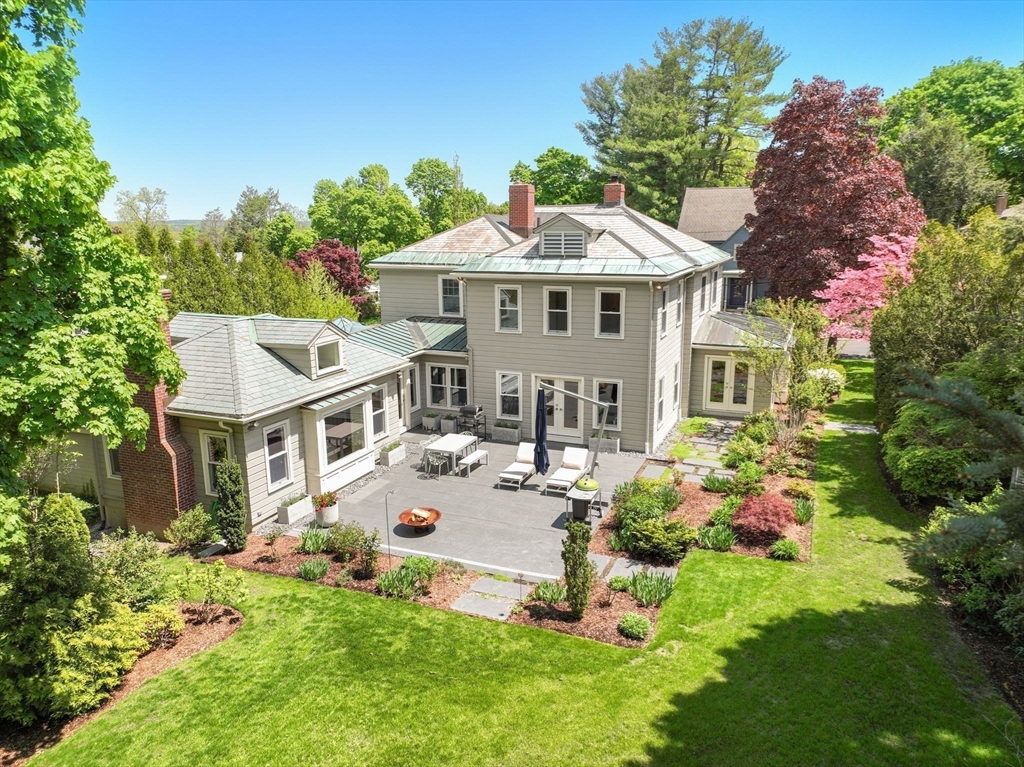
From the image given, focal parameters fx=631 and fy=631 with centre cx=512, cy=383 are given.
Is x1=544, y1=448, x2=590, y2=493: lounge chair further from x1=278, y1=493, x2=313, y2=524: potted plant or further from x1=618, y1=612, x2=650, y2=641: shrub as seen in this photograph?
x1=278, y1=493, x2=313, y2=524: potted plant

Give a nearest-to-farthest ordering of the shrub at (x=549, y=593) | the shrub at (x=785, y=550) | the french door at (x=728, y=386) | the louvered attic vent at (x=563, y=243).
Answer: the shrub at (x=549, y=593)
the shrub at (x=785, y=550)
the louvered attic vent at (x=563, y=243)
the french door at (x=728, y=386)

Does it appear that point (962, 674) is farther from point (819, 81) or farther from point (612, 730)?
point (819, 81)

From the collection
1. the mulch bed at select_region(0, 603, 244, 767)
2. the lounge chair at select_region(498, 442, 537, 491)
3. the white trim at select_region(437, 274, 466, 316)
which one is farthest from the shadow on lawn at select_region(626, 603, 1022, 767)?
the white trim at select_region(437, 274, 466, 316)

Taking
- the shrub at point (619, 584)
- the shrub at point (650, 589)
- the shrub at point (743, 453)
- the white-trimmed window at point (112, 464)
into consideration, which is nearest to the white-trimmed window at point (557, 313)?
the shrub at point (743, 453)

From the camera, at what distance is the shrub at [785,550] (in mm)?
14195

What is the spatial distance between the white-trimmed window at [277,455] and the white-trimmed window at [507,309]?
340 inches

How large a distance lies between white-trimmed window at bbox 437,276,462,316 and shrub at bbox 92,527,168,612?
16787 millimetres

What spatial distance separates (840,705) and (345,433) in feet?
47.3

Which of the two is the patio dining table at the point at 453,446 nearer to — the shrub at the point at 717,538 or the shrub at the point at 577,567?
the shrub at the point at 717,538

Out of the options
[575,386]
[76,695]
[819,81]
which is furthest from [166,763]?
[819,81]

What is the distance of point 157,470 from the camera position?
16.1 m

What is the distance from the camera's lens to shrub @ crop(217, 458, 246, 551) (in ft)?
49.3

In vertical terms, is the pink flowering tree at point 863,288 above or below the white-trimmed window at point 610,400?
above

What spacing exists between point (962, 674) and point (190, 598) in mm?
14063
